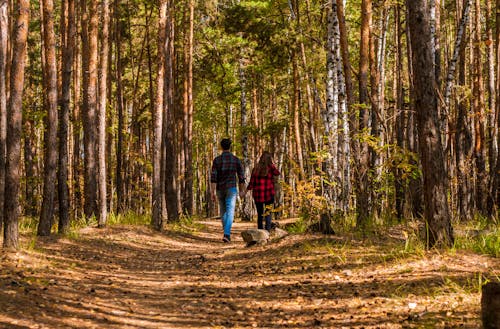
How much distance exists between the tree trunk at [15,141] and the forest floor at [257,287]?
41cm

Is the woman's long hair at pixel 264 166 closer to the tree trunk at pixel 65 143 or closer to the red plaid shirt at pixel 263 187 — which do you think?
the red plaid shirt at pixel 263 187

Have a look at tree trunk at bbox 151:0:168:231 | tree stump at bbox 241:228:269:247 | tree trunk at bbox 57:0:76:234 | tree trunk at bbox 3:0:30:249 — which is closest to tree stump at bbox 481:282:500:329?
tree trunk at bbox 3:0:30:249

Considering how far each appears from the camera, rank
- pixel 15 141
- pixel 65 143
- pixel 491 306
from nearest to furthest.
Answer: pixel 491 306 → pixel 15 141 → pixel 65 143

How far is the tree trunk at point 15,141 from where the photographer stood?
7.93 metres

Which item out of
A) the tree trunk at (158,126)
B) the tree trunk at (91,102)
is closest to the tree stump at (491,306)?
the tree trunk at (158,126)

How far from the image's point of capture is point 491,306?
3734mm

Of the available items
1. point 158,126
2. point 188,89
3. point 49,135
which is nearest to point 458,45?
point 158,126

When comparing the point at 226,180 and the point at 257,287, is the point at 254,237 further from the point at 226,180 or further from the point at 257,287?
the point at 257,287

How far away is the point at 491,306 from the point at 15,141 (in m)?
6.99

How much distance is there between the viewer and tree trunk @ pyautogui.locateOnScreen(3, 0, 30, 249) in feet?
26.0

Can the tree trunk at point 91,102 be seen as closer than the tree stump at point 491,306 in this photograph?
No

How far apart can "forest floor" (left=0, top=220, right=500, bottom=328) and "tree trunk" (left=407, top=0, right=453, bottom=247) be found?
0.48 metres

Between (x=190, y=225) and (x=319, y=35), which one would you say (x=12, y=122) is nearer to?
(x=190, y=225)

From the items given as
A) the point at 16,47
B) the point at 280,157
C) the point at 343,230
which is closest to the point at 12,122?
the point at 16,47
